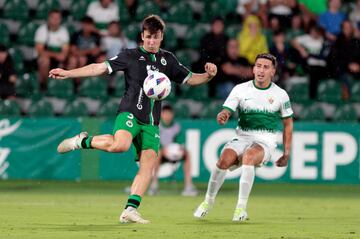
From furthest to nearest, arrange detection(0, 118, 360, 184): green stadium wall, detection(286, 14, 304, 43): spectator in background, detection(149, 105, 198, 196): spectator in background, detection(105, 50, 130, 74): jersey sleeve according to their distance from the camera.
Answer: detection(286, 14, 304, 43): spectator in background, detection(0, 118, 360, 184): green stadium wall, detection(149, 105, 198, 196): spectator in background, detection(105, 50, 130, 74): jersey sleeve

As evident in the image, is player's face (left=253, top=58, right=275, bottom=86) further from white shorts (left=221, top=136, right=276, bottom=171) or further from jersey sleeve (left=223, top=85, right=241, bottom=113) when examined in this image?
white shorts (left=221, top=136, right=276, bottom=171)

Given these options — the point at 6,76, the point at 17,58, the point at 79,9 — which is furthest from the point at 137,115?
the point at 79,9

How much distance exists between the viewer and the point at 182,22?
68.4 ft

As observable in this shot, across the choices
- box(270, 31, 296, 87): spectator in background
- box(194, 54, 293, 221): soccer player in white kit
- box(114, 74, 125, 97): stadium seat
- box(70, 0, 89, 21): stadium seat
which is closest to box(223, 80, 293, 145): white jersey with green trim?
box(194, 54, 293, 221): soccer player in white kit

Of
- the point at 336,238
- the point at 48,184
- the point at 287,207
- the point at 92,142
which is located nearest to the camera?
the point at 336,238

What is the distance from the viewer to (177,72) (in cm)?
1073

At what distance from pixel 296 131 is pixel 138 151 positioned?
779 centimetres

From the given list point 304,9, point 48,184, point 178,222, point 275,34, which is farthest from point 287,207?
point 304,9

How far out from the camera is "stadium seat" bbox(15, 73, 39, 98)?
746 inches

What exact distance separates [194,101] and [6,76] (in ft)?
11.7

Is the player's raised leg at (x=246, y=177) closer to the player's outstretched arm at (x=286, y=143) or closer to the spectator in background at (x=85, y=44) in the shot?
the player's outstretched arm at (x=286, y=143)

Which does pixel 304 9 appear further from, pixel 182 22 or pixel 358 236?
pixel 358 236

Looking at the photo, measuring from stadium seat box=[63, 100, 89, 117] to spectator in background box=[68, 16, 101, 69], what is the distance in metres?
0.82

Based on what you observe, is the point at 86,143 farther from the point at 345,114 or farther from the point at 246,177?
the point at 345,114
